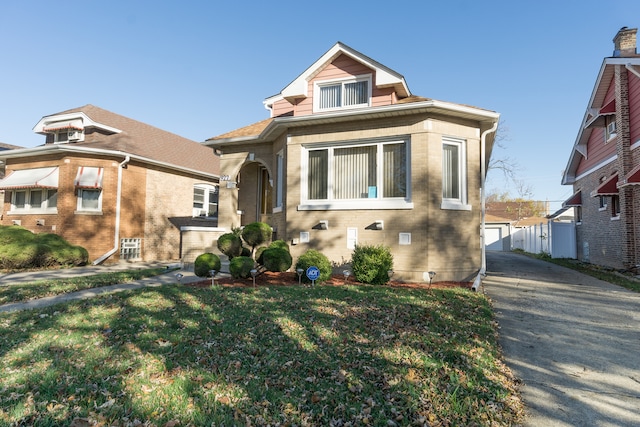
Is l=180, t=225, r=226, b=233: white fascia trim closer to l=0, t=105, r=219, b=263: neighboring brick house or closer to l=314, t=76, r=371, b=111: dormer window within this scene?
l=0, t=105, r=219, b=263: neighboring brick house

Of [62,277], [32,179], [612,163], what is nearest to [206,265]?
[62,277]

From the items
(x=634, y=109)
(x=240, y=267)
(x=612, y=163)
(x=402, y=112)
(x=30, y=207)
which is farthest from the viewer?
(x=30, y=207)

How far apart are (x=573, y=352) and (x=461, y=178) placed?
6506mm

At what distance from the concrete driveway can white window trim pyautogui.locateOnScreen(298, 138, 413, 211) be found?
11.1ft

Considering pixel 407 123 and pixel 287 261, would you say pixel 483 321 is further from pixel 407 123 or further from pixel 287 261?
pixel 407 123

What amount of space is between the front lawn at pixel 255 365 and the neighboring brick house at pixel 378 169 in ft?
11.7

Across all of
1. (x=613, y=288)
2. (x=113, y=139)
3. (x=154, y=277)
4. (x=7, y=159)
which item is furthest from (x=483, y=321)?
(x=7, y=159)

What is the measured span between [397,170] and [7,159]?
19209 mm

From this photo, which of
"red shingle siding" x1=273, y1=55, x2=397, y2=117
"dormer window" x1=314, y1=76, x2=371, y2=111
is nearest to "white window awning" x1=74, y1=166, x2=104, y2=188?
"red shingle siding" x1=273, y1=55, x2=397, y2=117

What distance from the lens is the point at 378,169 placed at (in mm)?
10469

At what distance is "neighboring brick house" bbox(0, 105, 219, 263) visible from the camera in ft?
50.4

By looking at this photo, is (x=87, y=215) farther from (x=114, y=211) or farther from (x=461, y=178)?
(x=461, y=178)

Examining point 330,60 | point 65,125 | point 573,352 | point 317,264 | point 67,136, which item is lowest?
point 573,352

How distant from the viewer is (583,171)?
17.9 metres
